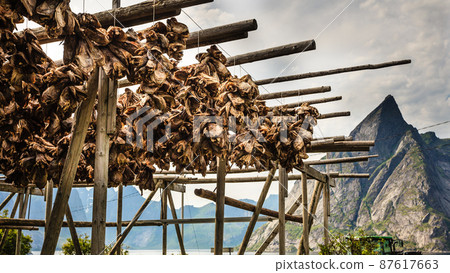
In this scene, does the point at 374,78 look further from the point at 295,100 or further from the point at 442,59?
the point at 295,100

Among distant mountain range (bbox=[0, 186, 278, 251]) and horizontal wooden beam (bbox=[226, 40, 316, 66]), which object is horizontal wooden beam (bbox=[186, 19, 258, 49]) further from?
distant mountain range (bbox=[0, 186, 278, 251])

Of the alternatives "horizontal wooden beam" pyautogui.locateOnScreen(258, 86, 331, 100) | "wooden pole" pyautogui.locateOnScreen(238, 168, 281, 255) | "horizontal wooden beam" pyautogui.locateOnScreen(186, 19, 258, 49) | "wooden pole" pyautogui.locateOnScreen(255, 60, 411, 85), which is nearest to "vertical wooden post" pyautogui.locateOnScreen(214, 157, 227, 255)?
"horizontal wooden beam" pyautogui.locateOnScreen(186, 19, 258, 49)

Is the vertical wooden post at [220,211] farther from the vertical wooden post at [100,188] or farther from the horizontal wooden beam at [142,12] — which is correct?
the horizontal wooden beam at [142,12]

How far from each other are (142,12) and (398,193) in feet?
245

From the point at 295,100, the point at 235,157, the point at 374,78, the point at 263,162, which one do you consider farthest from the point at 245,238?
the point at 374,78

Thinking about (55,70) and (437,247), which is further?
(437,247)

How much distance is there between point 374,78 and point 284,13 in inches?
685

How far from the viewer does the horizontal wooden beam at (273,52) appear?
17.9 feet

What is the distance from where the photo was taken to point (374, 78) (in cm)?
2280

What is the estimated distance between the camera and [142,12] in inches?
174

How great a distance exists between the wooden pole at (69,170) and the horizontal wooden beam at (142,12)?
2.14 ft

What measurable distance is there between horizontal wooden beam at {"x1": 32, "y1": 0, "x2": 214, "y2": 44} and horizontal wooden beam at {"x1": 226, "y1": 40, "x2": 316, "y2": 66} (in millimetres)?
1687

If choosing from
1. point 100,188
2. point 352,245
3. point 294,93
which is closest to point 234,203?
point 352,245

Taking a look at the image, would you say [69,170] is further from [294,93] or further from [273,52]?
[294,93]
